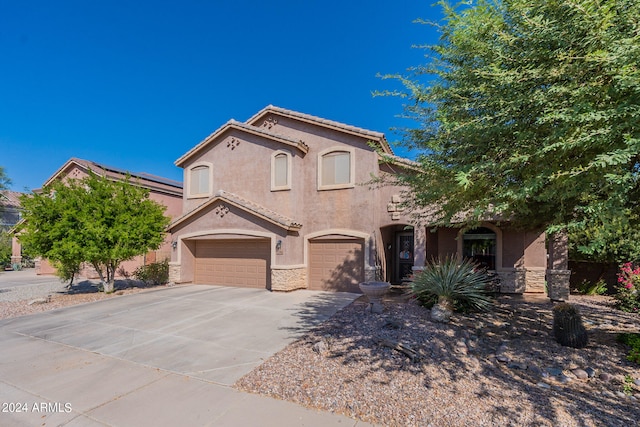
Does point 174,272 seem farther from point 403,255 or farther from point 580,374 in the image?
point 580,374

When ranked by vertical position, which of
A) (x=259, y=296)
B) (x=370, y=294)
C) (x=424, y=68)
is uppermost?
(x=424, y=68)

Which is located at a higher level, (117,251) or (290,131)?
(290,131)

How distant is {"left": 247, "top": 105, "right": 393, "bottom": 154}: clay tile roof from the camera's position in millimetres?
12727

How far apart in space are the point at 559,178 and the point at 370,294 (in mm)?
6289

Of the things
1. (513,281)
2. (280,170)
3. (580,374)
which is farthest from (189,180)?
(580,374)

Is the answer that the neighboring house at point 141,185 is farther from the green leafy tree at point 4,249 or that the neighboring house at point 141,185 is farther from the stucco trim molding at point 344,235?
the stucco trim molding at point 344,235

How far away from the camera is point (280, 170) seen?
560 inches

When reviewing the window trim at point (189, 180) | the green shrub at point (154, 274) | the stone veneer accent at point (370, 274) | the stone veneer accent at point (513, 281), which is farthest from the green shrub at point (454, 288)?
the green shrub at point (154, 274)

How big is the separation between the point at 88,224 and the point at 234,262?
19.6ft

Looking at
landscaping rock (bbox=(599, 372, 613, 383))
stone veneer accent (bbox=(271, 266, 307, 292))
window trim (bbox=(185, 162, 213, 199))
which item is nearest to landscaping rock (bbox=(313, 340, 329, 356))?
landscaping rock (bbox=(599, 372, 613, 383))

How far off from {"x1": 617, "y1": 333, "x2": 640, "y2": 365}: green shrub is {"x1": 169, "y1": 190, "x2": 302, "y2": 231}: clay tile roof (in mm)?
10381

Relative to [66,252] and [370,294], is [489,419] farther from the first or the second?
[66,252]

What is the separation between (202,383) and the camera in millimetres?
5117

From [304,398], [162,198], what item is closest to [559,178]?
[304,398]
